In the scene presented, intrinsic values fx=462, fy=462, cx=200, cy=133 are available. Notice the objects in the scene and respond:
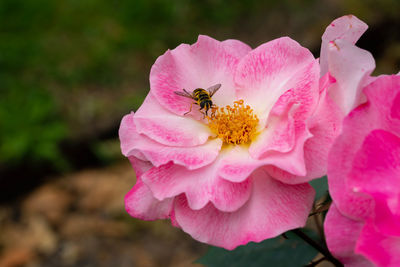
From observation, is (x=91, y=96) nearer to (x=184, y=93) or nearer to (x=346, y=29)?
(x=184, y=93)

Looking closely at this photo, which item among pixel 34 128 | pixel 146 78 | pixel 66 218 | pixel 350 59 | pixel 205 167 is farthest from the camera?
pixel 146 78

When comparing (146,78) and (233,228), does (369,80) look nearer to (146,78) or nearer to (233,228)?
(233,228)

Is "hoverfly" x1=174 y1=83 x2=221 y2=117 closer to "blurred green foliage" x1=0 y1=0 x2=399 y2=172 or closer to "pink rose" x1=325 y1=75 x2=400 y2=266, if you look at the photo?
"pink rose" x1=325 y1=75 x2=400 y2=266

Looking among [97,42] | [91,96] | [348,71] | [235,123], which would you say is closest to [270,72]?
[235,123]

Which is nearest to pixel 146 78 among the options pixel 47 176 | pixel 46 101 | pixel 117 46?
pixel 117 46

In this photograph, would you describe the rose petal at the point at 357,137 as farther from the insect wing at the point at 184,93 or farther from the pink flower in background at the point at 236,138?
the insect wing at the point at 184,93

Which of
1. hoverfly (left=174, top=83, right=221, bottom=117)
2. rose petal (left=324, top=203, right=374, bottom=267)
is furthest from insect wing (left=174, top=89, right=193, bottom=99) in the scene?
rose petal (left=324, top=203, right=374, bottom=267)

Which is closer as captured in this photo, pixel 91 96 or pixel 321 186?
pixel 321 186

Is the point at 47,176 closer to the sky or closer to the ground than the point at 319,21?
closer to the ground
